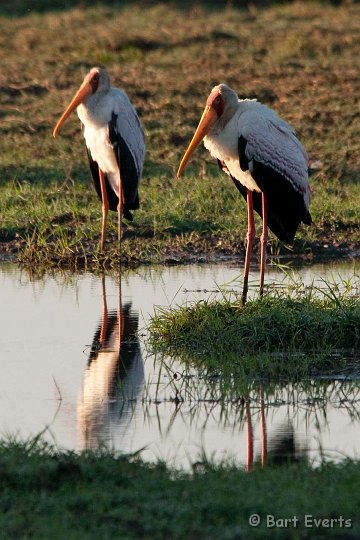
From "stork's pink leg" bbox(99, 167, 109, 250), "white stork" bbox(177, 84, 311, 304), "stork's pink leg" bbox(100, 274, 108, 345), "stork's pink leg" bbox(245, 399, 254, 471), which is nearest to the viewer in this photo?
"stork's pink leg" bbox(245, 399, 254, 471)

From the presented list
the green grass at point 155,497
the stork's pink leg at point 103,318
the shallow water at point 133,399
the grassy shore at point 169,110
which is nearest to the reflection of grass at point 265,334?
the shallow water at point 133,399

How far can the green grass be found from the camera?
152 inches

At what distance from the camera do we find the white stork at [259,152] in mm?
7469

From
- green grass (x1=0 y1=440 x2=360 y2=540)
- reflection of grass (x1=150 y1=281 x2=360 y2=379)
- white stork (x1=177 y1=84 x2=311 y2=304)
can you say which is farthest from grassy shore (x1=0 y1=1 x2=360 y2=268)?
green grass (x1=0 y1=440 x2=360 y2=540)

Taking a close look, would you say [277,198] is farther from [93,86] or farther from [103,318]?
[93,86]

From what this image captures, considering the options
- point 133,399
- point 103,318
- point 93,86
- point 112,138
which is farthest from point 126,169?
point 133,399

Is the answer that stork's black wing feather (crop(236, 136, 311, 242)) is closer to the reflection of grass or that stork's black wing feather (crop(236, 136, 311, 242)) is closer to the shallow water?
the shallow water

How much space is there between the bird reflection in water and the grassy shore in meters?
1.86

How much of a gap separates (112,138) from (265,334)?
3.29 meters

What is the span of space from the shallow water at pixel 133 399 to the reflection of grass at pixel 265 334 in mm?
174

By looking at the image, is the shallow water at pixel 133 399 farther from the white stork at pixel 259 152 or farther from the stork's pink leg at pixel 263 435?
the white stork at pixel 259 152

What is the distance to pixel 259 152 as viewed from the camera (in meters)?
7.46

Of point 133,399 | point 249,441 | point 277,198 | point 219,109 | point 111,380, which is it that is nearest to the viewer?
point 249,441

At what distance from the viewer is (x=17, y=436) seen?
16.3 feet
